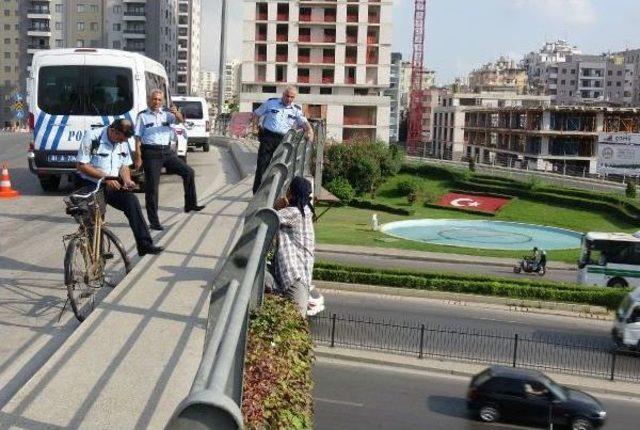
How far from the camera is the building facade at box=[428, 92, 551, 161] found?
120062mm

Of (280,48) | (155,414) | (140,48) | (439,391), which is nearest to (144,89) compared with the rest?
(439,391)

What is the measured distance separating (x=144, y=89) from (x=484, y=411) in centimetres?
1031

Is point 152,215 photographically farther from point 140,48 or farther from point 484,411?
point 140,48

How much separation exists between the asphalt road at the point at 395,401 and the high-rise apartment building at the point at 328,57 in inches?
2791

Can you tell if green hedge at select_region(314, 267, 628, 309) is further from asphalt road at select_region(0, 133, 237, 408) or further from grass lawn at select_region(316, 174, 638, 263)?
asphalt road at select_region(0, 133, 237, 408)

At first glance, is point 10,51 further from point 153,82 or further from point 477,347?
point 153,82

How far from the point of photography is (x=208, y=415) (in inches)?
86.3

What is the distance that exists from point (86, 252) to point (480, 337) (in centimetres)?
1789

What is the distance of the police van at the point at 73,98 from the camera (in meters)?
15.0

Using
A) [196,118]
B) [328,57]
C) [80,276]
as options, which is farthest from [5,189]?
[328,57]

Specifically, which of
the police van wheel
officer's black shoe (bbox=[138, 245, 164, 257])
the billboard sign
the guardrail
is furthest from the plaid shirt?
the billboard sign

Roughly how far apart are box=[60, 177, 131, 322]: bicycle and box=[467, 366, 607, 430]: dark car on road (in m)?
11.7

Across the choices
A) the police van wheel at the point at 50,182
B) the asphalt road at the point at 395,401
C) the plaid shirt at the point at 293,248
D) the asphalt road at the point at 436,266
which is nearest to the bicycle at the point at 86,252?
the plaid shirt at the point at 293,248

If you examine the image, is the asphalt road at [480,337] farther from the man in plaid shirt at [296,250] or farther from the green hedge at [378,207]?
the green hedge at [378,207]
